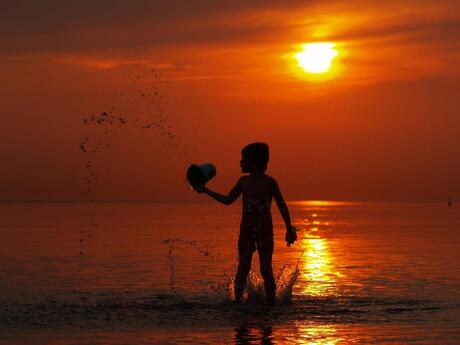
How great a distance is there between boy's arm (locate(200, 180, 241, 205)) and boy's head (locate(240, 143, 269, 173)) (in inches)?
11.0

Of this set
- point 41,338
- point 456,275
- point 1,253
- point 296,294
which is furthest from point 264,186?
point 1,253

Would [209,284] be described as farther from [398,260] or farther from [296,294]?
[398,260]

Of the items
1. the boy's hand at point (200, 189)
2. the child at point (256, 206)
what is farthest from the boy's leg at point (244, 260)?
the boy's hand at point (200, 189)

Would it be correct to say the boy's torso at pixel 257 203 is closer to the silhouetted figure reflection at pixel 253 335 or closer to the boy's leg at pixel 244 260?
the boy's leg at pixel 244 260

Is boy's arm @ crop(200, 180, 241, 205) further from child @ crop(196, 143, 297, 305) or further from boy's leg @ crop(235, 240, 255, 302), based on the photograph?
boy's leg @ crop(235, 240, 255, 302)

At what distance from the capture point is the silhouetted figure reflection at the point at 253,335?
396 inches

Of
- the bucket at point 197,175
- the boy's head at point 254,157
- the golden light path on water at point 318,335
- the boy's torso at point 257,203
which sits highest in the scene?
the boy's head at point 254,157

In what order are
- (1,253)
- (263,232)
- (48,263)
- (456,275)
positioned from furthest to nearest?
(1,253), (48,263), (456,275), (263,232)

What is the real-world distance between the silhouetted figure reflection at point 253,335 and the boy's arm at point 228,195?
1.99 metres

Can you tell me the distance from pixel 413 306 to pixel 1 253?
15965 mm

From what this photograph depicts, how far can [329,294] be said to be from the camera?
15266 mm

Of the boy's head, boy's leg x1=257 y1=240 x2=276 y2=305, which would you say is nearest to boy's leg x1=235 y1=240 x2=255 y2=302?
boy's leg x1=257 y1=240 x2=276 y2=305

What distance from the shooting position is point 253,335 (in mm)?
10547

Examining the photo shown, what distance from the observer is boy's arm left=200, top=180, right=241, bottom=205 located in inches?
495
